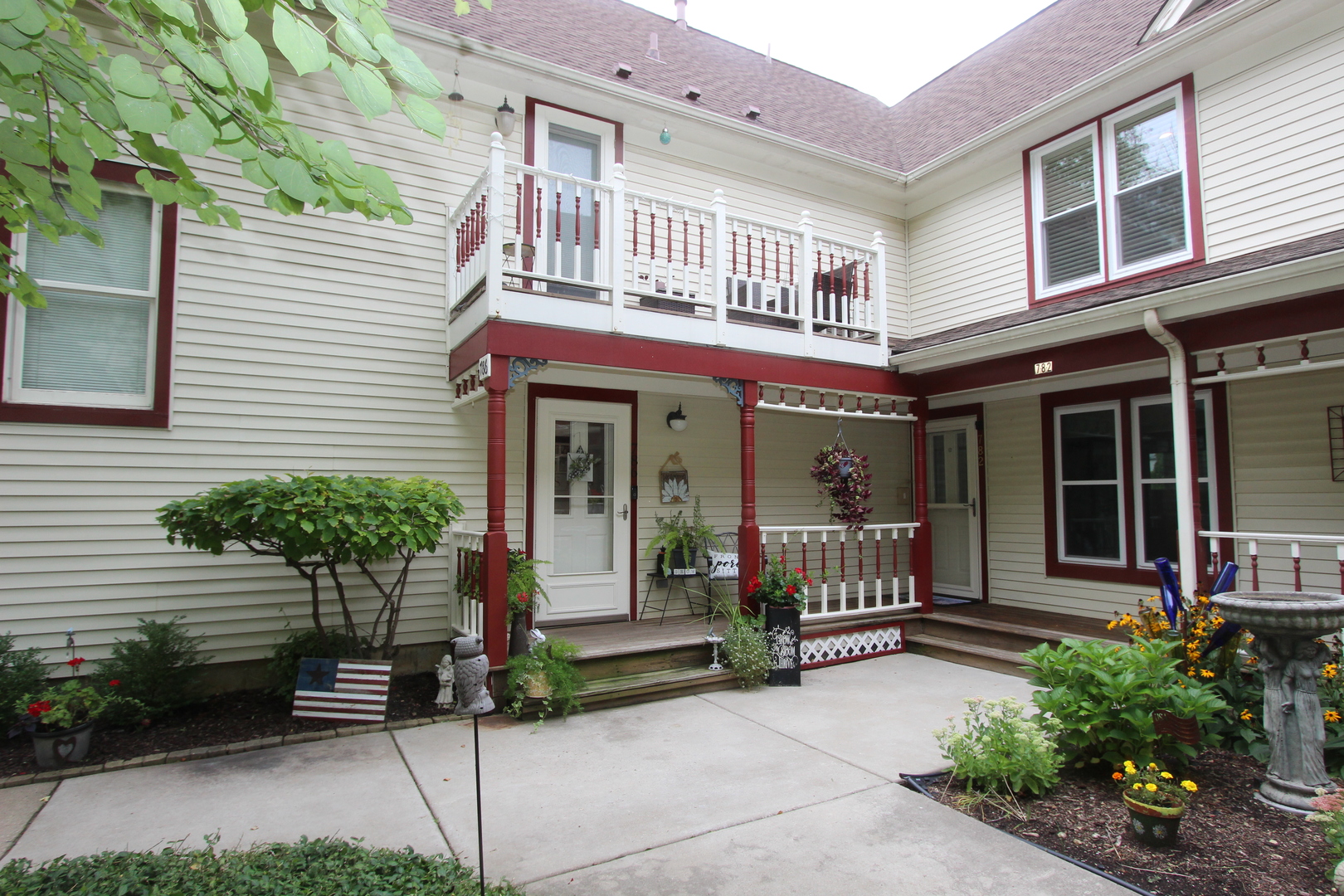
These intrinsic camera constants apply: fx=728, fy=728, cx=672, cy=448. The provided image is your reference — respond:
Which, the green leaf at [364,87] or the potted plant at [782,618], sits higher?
the green leaf at [364,87]

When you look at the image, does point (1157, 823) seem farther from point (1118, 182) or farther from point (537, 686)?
point (1118, 182)

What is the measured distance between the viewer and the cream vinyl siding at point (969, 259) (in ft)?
25.7

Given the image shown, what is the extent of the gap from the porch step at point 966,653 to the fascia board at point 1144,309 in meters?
2.61

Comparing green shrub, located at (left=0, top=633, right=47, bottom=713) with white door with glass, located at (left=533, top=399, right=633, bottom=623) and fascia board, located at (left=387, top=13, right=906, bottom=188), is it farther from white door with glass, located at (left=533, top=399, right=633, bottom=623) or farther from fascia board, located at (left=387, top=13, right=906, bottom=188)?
fascia board, located at (left=387, top=13, right=906, bottom=188)

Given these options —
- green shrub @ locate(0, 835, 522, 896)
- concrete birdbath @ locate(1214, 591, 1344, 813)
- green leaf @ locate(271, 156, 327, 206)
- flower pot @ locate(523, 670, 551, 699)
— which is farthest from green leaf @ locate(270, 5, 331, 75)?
concrete birdbath @ locate(1214, 591, 1344, 813)

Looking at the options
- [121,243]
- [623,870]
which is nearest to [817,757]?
[623,870]

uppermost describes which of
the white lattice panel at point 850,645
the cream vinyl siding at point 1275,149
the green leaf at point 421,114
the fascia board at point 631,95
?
the fascia board at point 631,95

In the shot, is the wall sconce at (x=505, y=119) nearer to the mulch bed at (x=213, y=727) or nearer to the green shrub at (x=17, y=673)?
the mulch bed at (x=213, y=727)

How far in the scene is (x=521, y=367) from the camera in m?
5.27

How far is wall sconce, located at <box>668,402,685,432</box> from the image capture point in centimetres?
724

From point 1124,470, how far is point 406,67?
7310 mm

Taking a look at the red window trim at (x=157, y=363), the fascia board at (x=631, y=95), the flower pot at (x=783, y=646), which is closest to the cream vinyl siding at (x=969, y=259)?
the fascia board at (x=631, y=95)

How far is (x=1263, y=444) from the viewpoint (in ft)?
19.7

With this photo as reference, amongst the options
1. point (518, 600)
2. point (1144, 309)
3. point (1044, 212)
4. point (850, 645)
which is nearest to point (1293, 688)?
point (1144, 309)
